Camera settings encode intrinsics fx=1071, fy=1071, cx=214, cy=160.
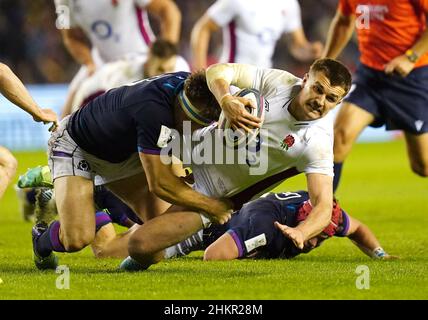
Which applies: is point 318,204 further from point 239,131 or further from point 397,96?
point 397,96

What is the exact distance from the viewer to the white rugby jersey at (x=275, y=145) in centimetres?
632

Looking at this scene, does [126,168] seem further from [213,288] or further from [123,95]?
[213,288]

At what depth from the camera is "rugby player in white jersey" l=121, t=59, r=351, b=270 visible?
6168mm

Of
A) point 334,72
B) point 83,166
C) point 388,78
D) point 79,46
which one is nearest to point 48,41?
point 79,46

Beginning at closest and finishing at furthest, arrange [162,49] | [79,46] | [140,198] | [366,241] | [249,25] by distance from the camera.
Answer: [140,198] < [366,241] < [162,49] < [79,46] < [249,25]

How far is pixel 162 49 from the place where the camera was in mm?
9562

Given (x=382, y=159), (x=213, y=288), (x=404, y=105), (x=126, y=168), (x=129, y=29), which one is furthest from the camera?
(x=382, y=159)

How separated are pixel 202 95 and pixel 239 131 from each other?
0.40 meters

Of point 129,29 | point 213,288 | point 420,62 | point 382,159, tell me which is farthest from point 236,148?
point 382,159

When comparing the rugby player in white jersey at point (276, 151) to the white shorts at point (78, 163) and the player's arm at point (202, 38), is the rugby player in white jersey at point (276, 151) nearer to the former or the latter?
the white shorts at point (78, 163)

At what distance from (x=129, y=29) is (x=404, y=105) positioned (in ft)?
10.3

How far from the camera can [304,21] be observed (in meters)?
22.2

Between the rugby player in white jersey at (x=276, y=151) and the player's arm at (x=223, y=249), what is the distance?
1.30 ft

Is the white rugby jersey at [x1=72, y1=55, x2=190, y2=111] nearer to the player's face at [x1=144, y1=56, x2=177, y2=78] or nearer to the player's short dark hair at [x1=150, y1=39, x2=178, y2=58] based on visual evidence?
the player's face at [x1=144, y1=56, x2=177, y2=78]
